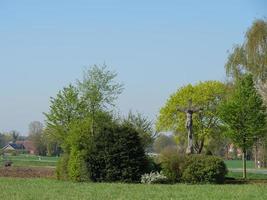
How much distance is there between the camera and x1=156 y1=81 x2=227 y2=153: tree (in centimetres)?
5553

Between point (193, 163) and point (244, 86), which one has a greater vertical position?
point (244, 86)

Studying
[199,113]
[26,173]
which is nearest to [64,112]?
[26,173]

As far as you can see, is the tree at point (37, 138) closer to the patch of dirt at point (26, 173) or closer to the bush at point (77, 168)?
the patch of dirt at point (26, 173)

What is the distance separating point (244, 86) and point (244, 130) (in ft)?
10.3

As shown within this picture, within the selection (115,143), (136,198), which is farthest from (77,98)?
(136,198)

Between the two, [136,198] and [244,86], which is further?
[244,86]

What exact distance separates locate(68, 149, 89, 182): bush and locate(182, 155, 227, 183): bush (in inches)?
206

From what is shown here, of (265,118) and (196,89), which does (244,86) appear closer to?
(265,118)

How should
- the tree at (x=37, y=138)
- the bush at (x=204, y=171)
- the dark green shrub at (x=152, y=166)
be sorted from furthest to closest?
1. the tree at (x=37, y=138)
2. the dark green shrub at (x=152, y=166)
3. the bush at (x=204, y=171)

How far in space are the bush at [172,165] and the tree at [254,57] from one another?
1748 centimetres

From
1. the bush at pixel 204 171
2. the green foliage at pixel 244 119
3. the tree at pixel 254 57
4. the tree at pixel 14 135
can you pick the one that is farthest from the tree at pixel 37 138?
the bush at pixel 204 171

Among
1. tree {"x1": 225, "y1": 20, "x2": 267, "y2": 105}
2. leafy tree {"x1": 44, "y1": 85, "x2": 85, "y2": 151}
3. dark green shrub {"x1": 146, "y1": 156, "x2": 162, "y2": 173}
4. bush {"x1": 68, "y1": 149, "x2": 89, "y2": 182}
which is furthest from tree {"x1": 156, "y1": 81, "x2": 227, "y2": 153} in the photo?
bush {"x1": 68, "y1": 149, "x2": 89, "y2": 182}

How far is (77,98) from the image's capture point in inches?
1594

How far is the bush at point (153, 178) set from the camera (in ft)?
94.7
